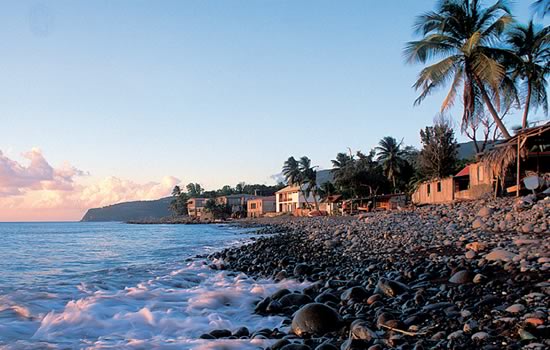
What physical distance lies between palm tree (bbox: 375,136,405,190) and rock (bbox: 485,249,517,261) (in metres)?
45.0

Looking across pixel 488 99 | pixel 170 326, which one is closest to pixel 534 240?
pixel 170 326

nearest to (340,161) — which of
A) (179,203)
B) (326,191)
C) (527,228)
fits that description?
(326,191)

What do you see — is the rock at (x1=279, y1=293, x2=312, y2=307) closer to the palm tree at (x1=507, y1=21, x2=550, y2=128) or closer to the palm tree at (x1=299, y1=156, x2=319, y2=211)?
the palm tree at (x1=507, y1=21, x2=550, y2=128)

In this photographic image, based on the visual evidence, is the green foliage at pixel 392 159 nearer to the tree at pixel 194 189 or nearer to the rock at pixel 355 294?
the rock at pixel 355 294

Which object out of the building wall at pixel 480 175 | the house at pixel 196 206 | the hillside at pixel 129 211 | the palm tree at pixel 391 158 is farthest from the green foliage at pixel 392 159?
the hillside at pixel 129 211

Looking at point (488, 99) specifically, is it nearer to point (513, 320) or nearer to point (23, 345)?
point (513, 320)

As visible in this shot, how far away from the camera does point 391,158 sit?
51656 mm

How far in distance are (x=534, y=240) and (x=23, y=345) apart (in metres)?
8.19

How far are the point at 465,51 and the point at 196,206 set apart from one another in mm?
92368

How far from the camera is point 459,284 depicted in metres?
6.18

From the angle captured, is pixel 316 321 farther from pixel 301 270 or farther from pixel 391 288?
pixel 301 270

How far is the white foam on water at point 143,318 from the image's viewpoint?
5504mm

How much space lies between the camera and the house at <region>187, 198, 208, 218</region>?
106 metres

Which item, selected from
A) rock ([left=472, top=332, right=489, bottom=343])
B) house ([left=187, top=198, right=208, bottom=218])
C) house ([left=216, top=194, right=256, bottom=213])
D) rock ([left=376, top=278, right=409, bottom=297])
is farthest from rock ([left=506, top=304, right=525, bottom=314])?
house ([left=187, top=198, right=208, bottom=218])
